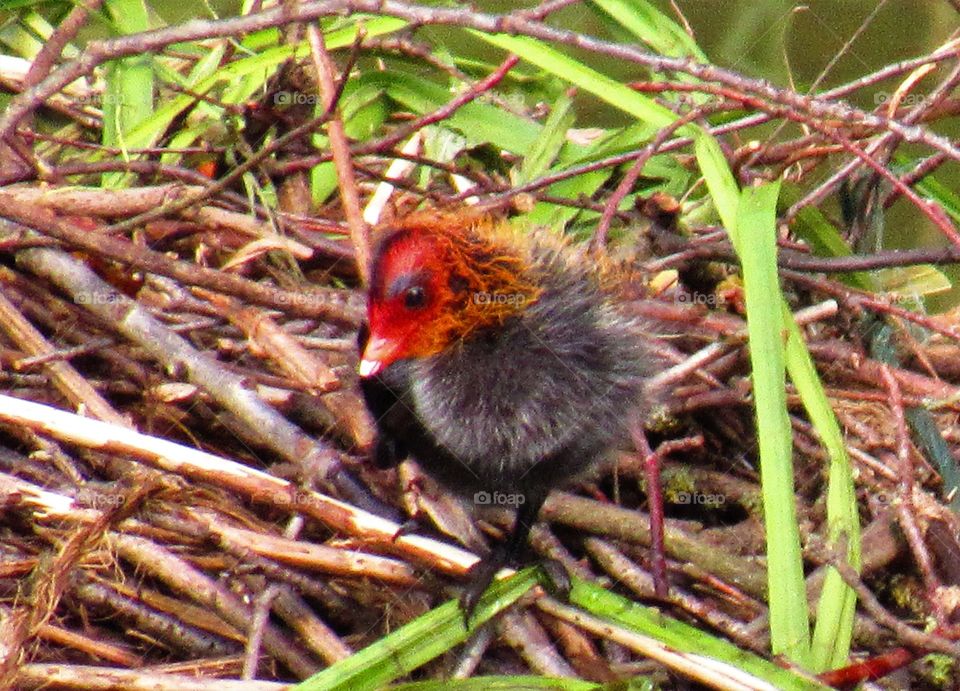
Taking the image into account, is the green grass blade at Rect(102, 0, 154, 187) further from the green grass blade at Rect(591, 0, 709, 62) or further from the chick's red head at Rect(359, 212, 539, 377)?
the green grass blade at Rect(591, 0, 709, 62)

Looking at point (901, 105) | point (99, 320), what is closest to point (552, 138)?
point (901, 105)
